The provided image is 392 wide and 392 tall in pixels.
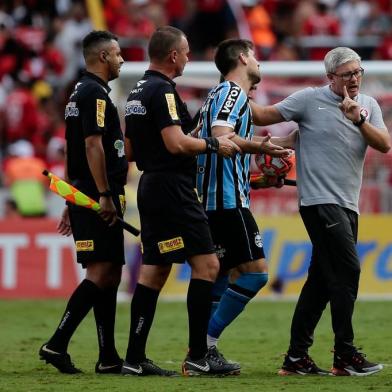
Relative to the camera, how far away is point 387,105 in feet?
51.8

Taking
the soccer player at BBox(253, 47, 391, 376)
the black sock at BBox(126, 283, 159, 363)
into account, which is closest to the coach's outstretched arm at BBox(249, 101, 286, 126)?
the soccer player at BBox(253, 47, 391, 376)

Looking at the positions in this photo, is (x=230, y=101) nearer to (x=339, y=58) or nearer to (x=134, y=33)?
(x=339, y=58)

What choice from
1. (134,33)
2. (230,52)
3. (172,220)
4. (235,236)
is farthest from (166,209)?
(134,33)

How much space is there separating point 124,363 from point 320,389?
1507mm

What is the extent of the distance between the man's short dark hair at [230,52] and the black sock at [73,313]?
1.83m

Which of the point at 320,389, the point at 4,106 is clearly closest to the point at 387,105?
the point at 4,106

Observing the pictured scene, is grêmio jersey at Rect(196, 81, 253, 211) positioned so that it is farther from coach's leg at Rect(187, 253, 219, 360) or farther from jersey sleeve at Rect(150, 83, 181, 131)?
coach's leg at Rect(187, 253, 219, 360)

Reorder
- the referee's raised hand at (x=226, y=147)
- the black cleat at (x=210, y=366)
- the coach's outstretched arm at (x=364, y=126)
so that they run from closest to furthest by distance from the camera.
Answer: the coach's outstretched arm at (x=364, y=126)
the referee's raised hand at (x=226, y=147)
the black cleat at (x=210, y=366)

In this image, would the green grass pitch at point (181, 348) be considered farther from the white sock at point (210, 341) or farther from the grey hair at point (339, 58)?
the grey hair at point (339, 58)

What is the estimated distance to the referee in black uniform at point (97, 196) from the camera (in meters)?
8.56

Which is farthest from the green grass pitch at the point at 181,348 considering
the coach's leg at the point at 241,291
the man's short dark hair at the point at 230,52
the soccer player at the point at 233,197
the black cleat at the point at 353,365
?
the man's short dark hair at the point at 230,52

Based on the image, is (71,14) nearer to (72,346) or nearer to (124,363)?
(72,346)

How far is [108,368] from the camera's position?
28.7 feet

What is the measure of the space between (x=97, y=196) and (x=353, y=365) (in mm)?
2153
